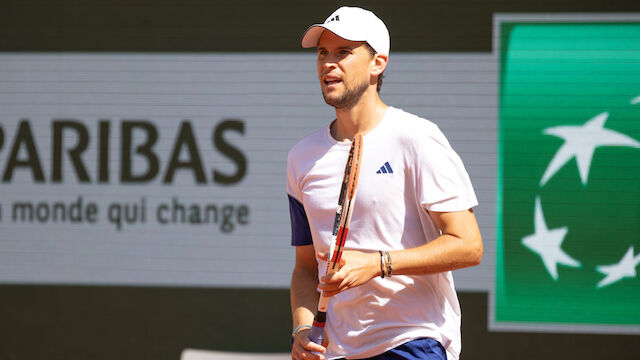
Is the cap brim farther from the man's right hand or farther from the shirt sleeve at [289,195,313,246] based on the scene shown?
the man's right hand

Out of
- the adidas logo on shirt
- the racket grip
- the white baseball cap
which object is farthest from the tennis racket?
the white baseball cap

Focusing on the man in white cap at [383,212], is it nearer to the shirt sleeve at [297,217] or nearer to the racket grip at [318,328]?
the racket grip at [318,328]

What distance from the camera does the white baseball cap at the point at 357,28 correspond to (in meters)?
2.42

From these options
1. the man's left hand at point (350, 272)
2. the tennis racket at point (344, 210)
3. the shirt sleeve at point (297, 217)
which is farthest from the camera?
the shirt sleeve at point (297, 217)

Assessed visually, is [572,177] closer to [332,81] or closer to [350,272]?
[332,81]

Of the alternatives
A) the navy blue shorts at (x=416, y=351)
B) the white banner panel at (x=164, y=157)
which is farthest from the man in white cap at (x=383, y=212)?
the white banner panel at (x=164, y=157)

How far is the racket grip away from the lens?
229 centimetres

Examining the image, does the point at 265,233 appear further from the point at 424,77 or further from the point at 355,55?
the point at 355,55

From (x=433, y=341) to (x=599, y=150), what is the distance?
3384 mm

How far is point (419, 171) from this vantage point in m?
2.36

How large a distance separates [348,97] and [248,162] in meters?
3.03

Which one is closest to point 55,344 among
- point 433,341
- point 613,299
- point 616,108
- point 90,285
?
point 90,285

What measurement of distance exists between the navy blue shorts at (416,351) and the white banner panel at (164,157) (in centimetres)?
298

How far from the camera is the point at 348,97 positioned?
2480 millimetres
